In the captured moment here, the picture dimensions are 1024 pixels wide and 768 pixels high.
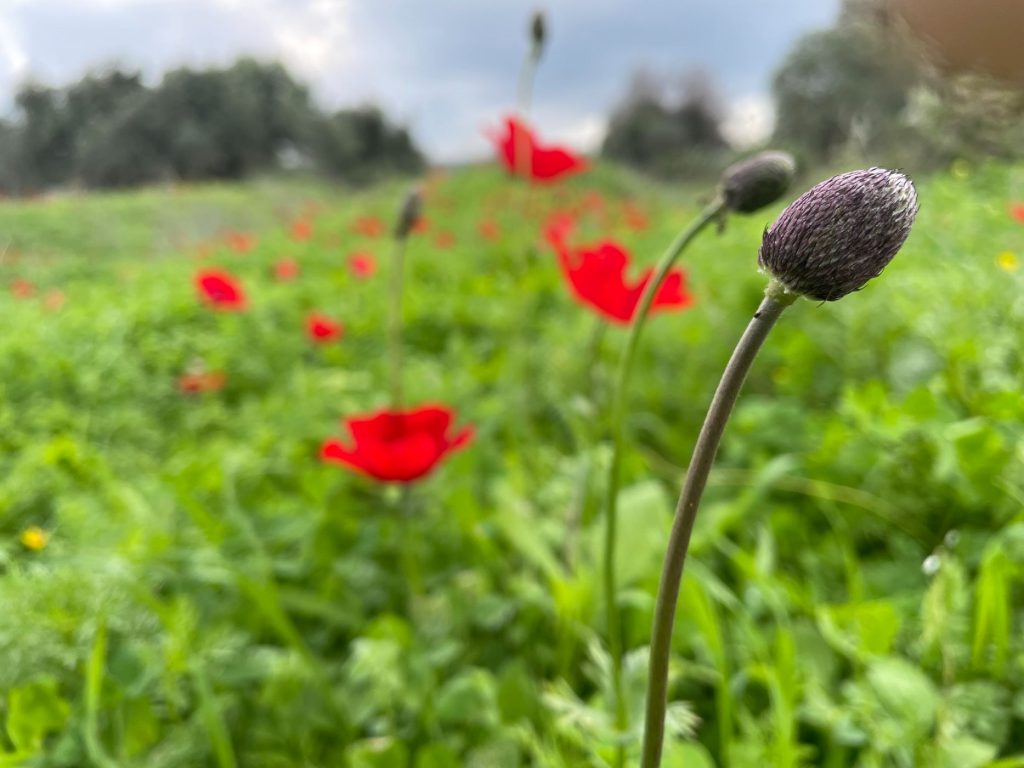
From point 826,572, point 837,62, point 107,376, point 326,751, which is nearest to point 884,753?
point 826,572

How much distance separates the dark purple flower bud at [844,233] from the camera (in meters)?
0.24

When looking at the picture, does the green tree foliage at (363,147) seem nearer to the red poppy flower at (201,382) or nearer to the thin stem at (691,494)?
the red poppy flower at (201,382)

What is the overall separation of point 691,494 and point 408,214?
748 mm

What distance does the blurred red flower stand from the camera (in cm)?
215

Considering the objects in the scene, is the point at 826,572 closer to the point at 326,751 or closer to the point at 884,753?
the point at 884,753

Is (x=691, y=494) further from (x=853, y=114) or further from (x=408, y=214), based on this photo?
(x=853, y=114)

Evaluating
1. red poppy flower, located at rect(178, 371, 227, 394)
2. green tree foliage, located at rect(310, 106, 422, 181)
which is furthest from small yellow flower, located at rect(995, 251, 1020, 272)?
green tree foliage, located at rect(310, 106, 422, 181)

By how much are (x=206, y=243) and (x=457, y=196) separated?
3108mm

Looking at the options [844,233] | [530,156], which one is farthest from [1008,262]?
[844,233]

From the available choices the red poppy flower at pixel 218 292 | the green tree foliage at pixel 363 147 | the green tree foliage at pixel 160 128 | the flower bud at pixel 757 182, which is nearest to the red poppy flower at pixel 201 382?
the red poppy flower at pixel 218 292

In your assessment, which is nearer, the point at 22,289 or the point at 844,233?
the point at 844,233

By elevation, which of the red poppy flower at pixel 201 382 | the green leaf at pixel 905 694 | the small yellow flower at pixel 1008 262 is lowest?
the red poppy flower at pixel 201 382

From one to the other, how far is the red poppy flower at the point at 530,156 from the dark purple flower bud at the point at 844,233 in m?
0.88

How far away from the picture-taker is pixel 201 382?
147cm
